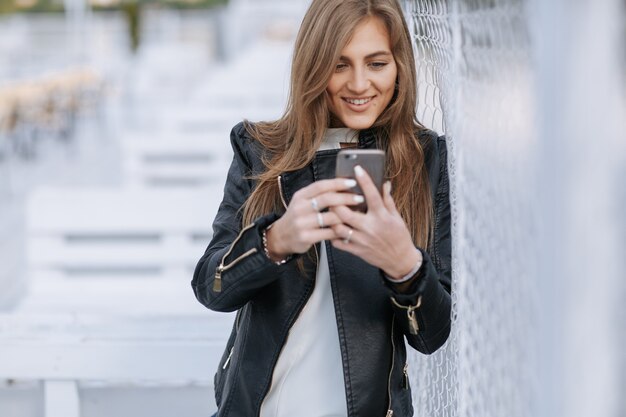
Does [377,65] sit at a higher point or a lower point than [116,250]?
higher

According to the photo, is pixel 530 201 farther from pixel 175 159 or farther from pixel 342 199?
pixel 175 159

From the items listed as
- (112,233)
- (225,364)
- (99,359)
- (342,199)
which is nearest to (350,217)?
(342,199)

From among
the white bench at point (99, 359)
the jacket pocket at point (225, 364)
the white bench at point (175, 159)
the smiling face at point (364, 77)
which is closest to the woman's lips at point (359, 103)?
the smiling face at point (364, 77)

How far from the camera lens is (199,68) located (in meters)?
18.6

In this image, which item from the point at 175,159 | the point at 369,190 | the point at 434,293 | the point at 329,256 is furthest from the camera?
the point at 175,159

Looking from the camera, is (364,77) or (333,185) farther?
(364,77)

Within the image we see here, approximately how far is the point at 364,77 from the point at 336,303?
1.27 feet

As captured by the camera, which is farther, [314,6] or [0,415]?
[0,415]

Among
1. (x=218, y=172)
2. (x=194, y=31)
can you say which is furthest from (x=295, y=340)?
(x=194, y=31)

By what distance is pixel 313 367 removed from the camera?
1.72 meters

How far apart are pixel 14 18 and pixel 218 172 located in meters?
22.9

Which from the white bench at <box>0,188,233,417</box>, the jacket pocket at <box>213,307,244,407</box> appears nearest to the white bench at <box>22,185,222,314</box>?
the white bench at <box>0,188,233,417</box>

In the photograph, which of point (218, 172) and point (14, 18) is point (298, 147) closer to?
point (218, 172)

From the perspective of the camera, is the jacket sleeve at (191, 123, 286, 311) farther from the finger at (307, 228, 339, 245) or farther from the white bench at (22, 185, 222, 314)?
the white bench at (22, 185, 222, 314)
